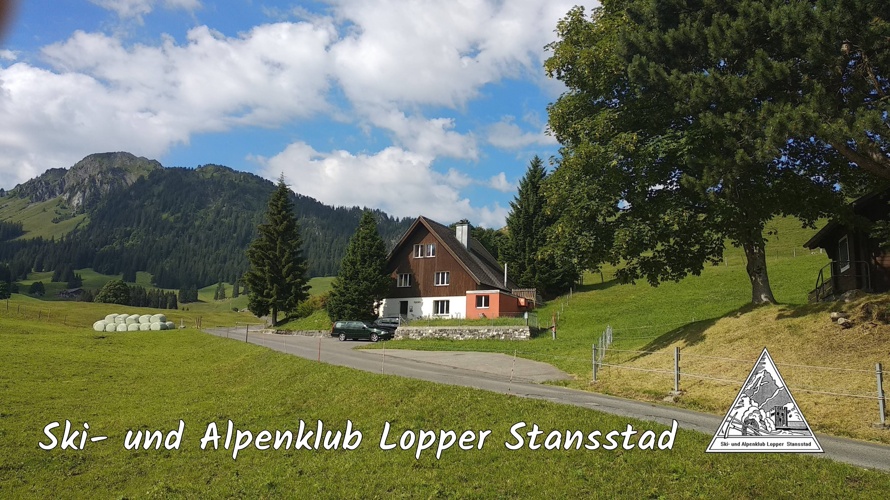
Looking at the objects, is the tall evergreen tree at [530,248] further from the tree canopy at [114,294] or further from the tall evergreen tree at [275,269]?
the tree canopy at [114,294]

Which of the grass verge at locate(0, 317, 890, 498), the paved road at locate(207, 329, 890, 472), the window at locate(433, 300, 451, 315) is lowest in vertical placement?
the grass verge at locate(0, 317, 890, 498)

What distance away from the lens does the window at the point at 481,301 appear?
51531 millimetres

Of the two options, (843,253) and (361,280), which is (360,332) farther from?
(843,253)

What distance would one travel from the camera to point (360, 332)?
45.2 m

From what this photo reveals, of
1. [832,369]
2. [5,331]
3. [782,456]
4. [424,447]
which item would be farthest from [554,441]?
[5,331]

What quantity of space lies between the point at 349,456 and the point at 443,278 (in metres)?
42.7

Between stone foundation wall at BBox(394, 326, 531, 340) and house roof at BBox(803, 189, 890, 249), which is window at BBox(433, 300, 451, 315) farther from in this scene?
house roof at BBox(803, 189, 890, 249)

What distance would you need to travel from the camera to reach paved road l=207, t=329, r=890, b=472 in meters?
11.6

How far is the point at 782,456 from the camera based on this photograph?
395 inches

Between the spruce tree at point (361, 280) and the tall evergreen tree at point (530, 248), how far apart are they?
13.8 meters

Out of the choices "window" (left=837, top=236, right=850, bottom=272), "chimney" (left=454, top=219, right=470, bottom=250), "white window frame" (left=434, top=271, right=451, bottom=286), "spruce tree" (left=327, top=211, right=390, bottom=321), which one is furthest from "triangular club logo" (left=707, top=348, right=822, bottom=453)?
"chimney" (left=454, top=219, right=470, bottom=250)

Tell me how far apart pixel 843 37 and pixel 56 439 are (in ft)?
74.0

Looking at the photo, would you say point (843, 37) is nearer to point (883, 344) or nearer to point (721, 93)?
point (721, 93)

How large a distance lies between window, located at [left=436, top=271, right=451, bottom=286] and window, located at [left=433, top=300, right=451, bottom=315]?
65.8 inches
